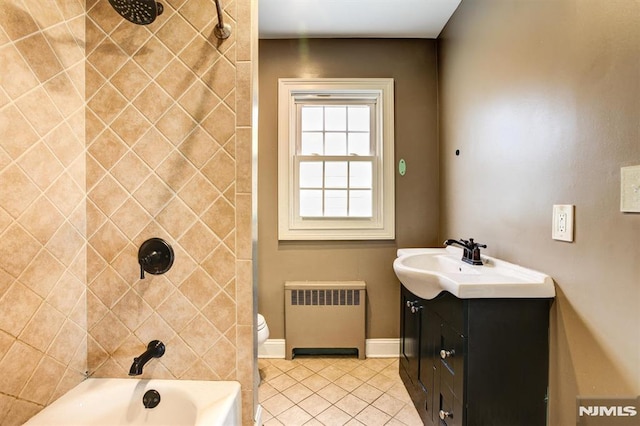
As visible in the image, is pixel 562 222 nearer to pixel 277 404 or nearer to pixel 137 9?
pixel 137 9

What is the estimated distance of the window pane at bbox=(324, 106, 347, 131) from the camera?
7.79 feet

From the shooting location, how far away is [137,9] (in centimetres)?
74

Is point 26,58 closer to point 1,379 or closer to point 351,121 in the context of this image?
point 1,379

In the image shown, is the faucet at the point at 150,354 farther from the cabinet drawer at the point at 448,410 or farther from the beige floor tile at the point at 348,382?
the beige floor tile at the point at 348,382

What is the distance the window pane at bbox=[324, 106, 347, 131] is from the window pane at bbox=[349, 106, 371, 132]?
5 centimetres

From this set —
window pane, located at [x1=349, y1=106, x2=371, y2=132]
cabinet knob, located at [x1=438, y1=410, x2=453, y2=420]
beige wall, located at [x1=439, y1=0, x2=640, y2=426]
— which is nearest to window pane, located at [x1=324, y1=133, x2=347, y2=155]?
window pane, located at [x1=349, y1=106, x2=371, y2=132]

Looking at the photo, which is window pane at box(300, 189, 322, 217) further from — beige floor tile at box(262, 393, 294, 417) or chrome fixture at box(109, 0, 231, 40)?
chrome fixture at box(109, 0, 231, 40)

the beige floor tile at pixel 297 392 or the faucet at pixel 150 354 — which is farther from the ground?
the faucet at pixel 150 354

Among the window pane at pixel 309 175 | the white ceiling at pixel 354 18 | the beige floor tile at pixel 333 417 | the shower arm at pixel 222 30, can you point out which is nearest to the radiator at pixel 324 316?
the beige floor tile at pixel 333 417

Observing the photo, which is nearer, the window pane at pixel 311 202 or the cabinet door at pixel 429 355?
the cabinet door at pixel 429 355

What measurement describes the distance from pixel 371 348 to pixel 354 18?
255cm

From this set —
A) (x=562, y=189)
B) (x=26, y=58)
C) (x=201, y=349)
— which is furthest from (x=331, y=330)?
(x=26, y=58)

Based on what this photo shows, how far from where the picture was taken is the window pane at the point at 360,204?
234 cm

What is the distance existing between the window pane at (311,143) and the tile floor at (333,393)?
1700 millimetres
